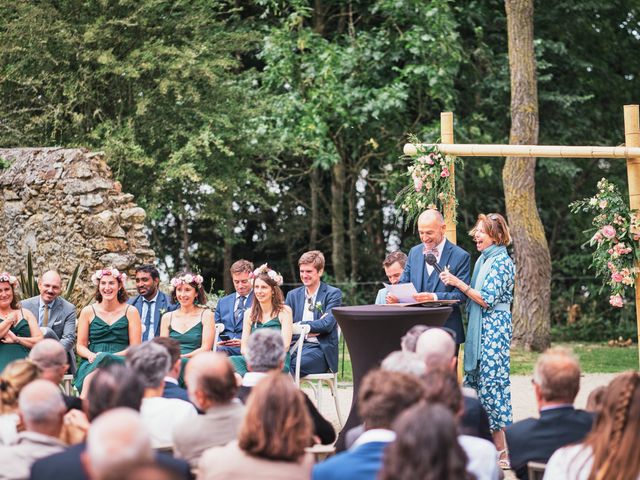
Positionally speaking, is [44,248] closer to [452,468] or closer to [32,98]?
[32,98]

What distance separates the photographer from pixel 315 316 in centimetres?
793

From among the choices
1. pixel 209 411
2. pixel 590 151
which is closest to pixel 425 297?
pixel 590 151

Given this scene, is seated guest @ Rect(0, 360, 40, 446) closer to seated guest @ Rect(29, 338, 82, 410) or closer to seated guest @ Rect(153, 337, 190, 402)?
seated guest @ Rect(29, 338, 82, 410)

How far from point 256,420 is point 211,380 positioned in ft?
2.18

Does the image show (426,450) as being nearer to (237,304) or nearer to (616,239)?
(237,304)

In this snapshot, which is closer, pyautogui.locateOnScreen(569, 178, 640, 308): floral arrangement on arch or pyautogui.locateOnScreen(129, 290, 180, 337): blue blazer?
pyautogui.locateOnScreen(569, 178, 640, 308): floral arrangement on arch

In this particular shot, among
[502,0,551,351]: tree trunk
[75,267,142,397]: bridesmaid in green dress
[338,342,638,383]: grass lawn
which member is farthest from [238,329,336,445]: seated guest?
[502,0,551,351]: tree trunk

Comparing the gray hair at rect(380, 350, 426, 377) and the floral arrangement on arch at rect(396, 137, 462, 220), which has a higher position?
the floral arrangement on arch at rect(396, 137, 462, 220)

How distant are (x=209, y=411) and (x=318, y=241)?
15.5 meters

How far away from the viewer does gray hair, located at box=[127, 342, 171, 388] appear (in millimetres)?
4695

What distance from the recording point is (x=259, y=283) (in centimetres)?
757

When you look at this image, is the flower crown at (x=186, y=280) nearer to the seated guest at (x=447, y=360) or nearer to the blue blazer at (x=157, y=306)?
the blue blazer at (x=157, y=306)

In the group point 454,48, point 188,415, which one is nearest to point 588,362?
point 454,48

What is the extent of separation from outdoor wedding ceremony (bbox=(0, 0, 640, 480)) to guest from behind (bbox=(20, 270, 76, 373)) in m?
0.02
